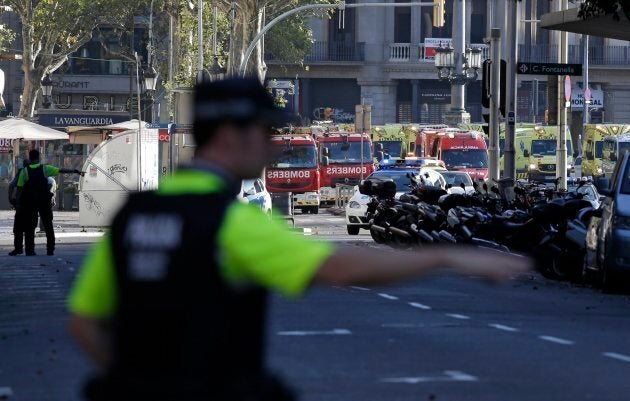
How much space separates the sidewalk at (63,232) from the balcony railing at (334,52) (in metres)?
38.3

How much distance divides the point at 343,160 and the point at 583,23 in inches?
956

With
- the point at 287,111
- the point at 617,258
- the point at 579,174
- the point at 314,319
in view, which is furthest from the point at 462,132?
the point at 287,111

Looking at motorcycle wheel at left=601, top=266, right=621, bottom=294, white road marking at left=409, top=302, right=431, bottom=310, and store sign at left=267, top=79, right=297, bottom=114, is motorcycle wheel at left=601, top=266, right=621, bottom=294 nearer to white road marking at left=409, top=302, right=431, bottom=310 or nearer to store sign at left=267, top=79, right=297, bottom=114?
white road marking at left=409, top=302, right=431, bottom=310

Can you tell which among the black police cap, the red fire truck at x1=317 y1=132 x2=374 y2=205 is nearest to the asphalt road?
the black police cap

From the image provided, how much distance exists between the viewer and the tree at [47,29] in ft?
202

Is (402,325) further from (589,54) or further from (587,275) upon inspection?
(589,54)

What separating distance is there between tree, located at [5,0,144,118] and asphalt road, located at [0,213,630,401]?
142 feet

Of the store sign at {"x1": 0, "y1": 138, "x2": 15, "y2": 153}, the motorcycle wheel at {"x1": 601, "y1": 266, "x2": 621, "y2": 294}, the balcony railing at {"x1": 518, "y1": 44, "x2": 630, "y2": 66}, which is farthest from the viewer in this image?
the balcony railing at {"x1": 518, "y1": 44, "x2": 630, "y2": 66}

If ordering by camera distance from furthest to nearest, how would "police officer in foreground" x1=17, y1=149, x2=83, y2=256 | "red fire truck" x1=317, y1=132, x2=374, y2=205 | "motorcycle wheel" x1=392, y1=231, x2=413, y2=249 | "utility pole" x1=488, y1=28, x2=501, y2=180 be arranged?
"red fire truck" x1=317, y1=132, x2=374, y2=205 < "utility pole" x1=488, y1=28, x2=501, y2=180 < "motorcycle wheel" x1=392, y1=231, x2=413, y2=249 < "police officer in foreground" x1=17, y1=149, x2=83, y2=256

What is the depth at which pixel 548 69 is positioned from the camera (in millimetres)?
27906

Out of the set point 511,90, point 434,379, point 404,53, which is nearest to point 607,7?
point 434,379

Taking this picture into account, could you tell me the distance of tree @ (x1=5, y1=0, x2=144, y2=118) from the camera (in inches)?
2422

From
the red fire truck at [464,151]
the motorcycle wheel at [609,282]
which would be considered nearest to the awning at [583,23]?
the motorcycle wheel at [609,282]

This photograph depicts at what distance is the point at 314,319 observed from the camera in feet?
47.1
